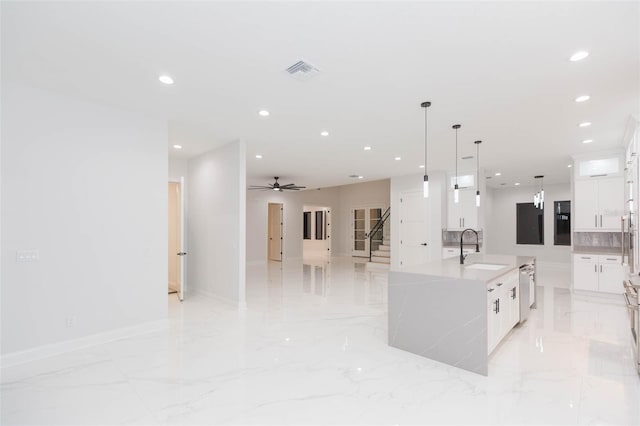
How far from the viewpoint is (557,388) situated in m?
2.70

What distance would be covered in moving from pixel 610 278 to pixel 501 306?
4.15m

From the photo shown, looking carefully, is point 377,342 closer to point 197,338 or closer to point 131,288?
point 197,338

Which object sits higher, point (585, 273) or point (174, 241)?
point (174, 241)

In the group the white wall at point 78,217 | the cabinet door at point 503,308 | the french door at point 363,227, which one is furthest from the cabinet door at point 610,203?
the white wall at point 78,217

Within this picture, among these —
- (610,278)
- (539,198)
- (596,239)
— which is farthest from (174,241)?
(596,239)

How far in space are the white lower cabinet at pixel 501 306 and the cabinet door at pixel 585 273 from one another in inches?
125

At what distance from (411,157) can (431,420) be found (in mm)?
5243

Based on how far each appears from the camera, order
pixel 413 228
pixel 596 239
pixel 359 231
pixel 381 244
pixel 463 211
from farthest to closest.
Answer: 1. pixel 359 231
2. pixel 381 244
3. pixel 413 228
4. pixel 463 211
5. pixel 596 239

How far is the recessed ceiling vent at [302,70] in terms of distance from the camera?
279 cm

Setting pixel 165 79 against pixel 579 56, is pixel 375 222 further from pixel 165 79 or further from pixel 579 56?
pixel 165 79

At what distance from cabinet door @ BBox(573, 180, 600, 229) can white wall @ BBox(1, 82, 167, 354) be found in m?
7.49

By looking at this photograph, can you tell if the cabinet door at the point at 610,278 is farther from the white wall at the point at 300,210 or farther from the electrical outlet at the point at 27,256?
the electrical outlet at the point at 27,256

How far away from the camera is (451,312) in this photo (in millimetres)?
3104

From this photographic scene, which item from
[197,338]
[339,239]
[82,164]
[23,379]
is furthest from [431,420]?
[339,239]
